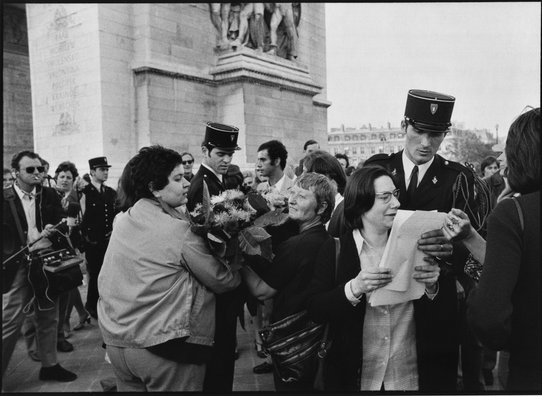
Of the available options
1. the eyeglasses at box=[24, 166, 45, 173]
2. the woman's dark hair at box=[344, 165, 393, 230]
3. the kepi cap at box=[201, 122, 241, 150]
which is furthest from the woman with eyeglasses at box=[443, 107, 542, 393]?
the eyeglasses at box=[24, 166, 45, 173]

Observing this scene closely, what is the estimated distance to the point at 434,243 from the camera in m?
2.66

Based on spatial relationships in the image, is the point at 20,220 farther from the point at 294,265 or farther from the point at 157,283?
the point at 294,265

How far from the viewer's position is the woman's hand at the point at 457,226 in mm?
2598

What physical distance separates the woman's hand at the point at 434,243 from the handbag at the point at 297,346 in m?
0.74

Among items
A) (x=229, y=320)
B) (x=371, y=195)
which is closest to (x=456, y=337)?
(x=371, y=195)

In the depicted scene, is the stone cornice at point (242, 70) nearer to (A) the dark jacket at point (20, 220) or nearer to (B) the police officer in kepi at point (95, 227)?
(B) the police officer in kepi at point (95, 227)

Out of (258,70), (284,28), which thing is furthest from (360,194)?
(284,28)

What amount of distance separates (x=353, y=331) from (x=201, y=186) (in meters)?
2.25

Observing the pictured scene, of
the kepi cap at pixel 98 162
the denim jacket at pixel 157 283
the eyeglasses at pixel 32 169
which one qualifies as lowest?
the denim jacket at pixel 157 283

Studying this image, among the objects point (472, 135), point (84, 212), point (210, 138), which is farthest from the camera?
point (472, 135)

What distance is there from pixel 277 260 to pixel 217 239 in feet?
1.64

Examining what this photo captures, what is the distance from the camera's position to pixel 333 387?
2908 millimetres

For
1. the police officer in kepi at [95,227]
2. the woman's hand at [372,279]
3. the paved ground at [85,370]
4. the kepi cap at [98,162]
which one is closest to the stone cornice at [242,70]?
the kepi cap at [98,162]

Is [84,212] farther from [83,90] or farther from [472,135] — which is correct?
[472,135]
